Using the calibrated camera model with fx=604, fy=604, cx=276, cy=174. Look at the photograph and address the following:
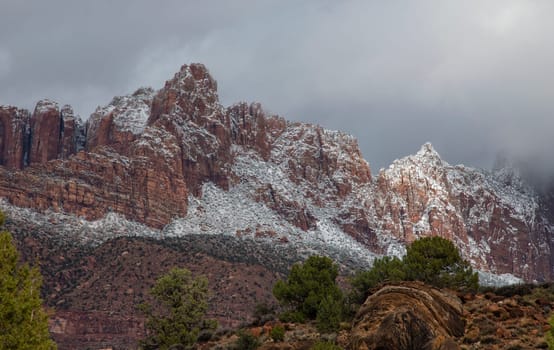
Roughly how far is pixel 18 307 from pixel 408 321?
1454 centimetres

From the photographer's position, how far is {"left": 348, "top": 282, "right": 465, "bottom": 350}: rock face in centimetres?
2278

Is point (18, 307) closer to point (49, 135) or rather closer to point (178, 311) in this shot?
point (178, 311)

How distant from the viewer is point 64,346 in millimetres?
84875

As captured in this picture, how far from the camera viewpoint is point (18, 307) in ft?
71.9

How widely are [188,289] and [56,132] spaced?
153281 millimetres

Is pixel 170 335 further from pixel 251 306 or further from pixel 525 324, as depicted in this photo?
pixel 251 306

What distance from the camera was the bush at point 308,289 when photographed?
154ft

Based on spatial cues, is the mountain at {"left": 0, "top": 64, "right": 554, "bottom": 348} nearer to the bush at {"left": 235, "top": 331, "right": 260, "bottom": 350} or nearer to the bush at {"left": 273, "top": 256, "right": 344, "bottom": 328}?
the bush at {"left": 273, "top": 256, "right": 344, "bottom": 328}

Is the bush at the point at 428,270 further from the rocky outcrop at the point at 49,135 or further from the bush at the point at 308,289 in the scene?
the rocky outcrop at the point at 49,135

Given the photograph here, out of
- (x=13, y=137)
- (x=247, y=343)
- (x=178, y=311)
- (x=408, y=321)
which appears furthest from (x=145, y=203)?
(x=408, y=321)

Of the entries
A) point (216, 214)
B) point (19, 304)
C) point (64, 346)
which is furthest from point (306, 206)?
point (19, 304)

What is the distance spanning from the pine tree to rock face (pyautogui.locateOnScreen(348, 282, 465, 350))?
12.3 metres

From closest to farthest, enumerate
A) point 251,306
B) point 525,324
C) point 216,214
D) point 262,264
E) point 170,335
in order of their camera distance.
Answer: point 525,324, point 170,335, point 251,306, point 262,264, point 216,214

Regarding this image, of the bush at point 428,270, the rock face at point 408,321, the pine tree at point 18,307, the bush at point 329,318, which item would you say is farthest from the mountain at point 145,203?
the pine tree at point 18,307
